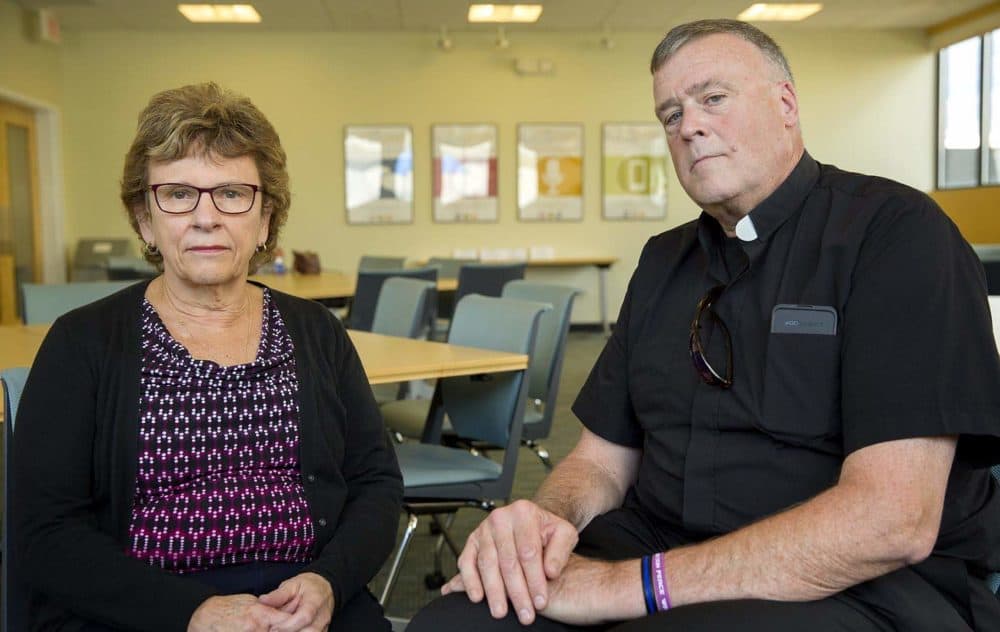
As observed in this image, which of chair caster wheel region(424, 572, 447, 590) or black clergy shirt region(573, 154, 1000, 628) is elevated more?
black clergy shirt region(573, 154, 1000, 628)

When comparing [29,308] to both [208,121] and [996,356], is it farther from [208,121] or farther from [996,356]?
[996,356]

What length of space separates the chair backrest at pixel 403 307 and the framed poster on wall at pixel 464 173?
6.47 metres

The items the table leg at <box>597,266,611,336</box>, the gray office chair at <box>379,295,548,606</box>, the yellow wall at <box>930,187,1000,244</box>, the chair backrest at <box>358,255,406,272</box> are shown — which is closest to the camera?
the gray office chair at <box>379,295,548,606</box>

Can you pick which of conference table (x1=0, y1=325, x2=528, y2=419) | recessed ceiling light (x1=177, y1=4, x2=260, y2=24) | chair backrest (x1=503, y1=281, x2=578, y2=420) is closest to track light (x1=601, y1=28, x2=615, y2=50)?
recessed ceiling light (x1=177, y1=4, x2=260, y2=24)

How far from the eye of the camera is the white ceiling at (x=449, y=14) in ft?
29.8

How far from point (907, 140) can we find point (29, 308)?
31.7 feet

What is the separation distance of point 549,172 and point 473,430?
793 cm

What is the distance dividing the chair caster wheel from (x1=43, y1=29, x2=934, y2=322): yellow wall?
7.53m

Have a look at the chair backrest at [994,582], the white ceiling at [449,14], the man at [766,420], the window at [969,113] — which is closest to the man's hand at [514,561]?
the man at [766,420]

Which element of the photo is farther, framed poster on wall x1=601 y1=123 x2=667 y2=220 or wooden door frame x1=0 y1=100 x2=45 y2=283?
framed poster on wall x1=601 y1=123 x2=667 y2=220

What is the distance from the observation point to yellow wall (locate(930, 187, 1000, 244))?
32.1 ft

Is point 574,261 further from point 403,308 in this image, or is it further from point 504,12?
point 403,308

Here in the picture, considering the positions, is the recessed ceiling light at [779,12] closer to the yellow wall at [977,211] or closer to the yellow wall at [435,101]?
the yellow wall at [435,101]

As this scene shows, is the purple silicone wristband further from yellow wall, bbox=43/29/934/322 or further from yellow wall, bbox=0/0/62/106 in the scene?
yellow wall, bbox=43/29/934/322
